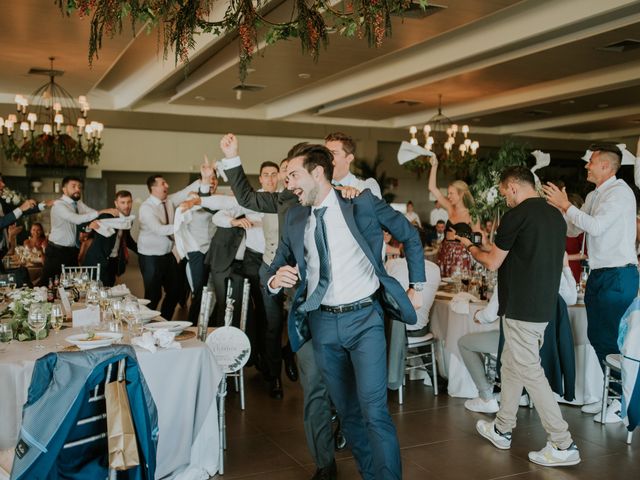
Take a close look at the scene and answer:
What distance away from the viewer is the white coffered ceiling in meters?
7.59

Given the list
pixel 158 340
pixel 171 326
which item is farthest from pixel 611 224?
pixel 158 340

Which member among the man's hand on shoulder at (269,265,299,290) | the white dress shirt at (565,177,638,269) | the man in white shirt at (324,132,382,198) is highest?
the man in white shirt at (324,132,382,198)

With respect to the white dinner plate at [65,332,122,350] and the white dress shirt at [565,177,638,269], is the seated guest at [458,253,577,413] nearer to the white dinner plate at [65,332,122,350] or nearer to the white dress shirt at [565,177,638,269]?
the white dress shirt at [565,177,638,269]

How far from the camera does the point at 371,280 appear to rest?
3.24 m

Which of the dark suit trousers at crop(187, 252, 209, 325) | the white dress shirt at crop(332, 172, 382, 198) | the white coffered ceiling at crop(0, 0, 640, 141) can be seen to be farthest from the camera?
the white coffered ceiling at crop(0, 0, 640, 141)

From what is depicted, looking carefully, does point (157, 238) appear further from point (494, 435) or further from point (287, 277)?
point (287, 277)

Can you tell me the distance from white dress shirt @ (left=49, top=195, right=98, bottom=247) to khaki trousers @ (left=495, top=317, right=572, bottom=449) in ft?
17.3

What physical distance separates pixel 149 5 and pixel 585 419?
13.0ft

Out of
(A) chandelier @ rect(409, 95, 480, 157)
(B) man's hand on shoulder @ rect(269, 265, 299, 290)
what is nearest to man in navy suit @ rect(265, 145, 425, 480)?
(B) man's hand on shoulder @ rect(269, 265, 299, 290)

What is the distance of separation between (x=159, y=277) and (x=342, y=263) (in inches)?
204

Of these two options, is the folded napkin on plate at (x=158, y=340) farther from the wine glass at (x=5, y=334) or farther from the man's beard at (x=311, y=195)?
the man's beard at (x=311, y=195)

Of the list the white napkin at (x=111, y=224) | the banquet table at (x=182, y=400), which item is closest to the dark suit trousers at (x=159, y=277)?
the white napkin at (x=111, y=224)

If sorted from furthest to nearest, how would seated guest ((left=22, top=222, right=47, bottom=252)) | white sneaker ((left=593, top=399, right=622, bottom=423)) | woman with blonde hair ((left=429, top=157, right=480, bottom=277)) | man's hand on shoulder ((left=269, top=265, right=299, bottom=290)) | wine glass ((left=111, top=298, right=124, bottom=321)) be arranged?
1. seated guest ((left=22, top=222, right=47, bottom=252))
2. woman with blonde hair ((left=429, top=157, right=480, bottom=277))
3. white sneaker ((left=593, top=399, right=622, bottom=423))
4. wine glass ((left=111, top=298, right=124, bottom=321))
5. man's hand on shoulder ((left=269, top=265, right=299, bottom=290))

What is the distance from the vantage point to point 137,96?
1272 centimetres
